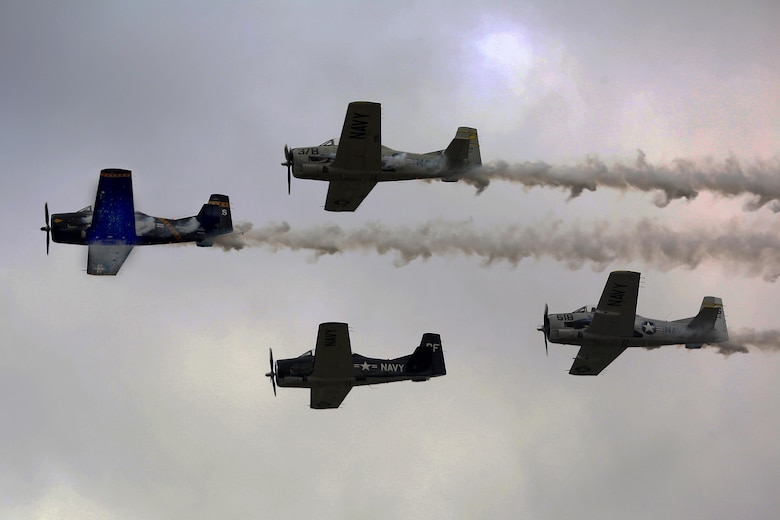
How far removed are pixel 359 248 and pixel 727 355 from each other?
64.3 ft

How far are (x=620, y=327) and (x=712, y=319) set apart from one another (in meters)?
5.86

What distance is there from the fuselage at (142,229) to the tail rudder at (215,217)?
0.50m

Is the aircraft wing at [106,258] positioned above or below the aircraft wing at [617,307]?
above

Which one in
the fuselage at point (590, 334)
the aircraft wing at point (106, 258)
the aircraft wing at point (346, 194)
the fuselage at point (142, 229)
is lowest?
the fuselage at point (590, 334)

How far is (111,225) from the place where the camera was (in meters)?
110

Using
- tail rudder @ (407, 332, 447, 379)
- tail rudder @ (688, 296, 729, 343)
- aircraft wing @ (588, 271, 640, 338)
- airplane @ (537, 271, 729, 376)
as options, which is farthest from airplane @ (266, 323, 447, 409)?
tail rudder @ (688, 296, 729, 343)

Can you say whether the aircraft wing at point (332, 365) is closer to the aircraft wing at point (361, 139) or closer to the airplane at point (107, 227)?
the aircraft wing at point (361, 139)

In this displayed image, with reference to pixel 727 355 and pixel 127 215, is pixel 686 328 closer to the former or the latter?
pixel 727 355

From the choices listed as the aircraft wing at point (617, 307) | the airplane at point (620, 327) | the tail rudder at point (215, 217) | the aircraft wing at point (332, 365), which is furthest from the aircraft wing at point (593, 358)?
the tail rudder at point (215, 217)

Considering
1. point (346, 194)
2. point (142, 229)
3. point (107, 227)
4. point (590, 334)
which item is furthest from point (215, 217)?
point (590, 334)

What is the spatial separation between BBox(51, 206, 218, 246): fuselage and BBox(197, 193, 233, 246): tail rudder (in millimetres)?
500

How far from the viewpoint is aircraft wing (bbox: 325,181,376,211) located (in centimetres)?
10800

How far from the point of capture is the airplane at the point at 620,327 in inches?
4269

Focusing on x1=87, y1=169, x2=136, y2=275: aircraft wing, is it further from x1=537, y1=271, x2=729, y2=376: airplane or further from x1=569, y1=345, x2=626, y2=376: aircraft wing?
x1=569, y1=345, x2=626, y2=376: aircraft wing
